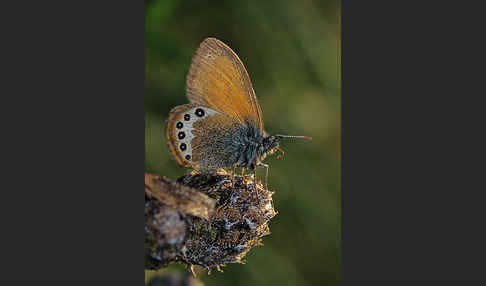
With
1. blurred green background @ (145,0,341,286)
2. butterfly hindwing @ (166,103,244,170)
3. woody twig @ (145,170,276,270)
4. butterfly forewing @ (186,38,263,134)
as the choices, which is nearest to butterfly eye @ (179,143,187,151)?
Answer: butterfly hindwing @ (166,103,244,170)

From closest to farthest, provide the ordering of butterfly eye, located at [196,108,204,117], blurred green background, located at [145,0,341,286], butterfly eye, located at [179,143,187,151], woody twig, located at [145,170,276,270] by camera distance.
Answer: woody twig, located at [145,170,276,270], butterfly eye, located at [179,143,187,151], butterfly eye, located at [196,108,204,117], blurred green background, located at [145,0,341,286]

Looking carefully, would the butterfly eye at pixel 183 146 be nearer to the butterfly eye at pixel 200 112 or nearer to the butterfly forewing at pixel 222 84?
the butterfly eye at pixel 200 112

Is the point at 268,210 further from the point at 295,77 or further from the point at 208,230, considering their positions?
the point at 295,77

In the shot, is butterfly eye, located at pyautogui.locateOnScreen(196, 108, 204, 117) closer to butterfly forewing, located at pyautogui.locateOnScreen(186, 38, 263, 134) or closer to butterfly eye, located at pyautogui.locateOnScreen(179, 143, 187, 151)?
butterfly forewing, located at pyautogui.locateOnScreen(186, 38, 263, 134)

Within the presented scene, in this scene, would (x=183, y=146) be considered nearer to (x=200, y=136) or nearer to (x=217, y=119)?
(x=200, y=136)

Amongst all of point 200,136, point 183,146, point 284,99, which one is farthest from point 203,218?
point 284,99

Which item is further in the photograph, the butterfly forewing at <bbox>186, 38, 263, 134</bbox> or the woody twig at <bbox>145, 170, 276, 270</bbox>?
the butterfly forewing at <bbox>186, 38, 263, 134</bbox>

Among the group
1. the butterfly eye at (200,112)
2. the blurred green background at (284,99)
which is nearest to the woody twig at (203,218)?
the butterfly eye at (200,112)

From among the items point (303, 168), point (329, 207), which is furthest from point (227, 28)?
point (329, 207)
